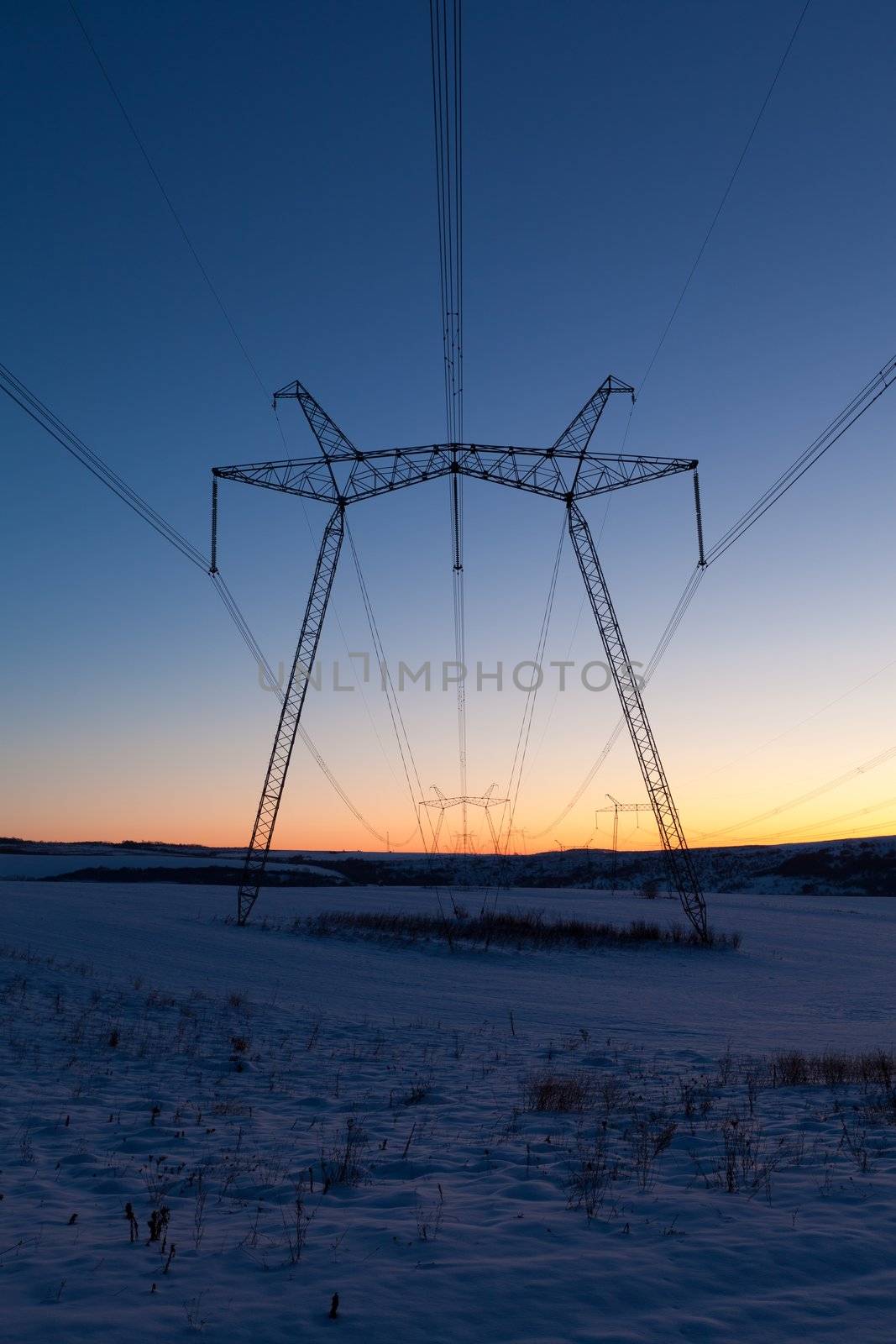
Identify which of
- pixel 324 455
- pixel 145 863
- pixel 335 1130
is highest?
pixel 324 455

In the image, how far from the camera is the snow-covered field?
5348 mm

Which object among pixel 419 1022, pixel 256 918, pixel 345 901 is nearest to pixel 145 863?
pixel 345 901

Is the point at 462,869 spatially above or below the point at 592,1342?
above

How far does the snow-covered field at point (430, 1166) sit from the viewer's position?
5348mm

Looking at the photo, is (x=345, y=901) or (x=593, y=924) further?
(x=345, y=901)

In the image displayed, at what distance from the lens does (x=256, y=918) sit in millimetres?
38750

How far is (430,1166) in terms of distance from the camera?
8.55 metres

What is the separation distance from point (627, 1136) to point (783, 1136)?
67.4 inches

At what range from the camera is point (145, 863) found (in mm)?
89438

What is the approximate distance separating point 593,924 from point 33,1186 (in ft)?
115

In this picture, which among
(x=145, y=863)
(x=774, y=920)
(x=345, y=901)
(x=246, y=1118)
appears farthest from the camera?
(x=145, y=863)

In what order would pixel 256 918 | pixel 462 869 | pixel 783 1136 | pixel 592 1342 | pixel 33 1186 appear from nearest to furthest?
pixel 592 1342
pixel 33 1186
pixel 783 1136
pixel 256 918
pixel 462 869

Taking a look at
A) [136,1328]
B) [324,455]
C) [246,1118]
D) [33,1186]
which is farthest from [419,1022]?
[324,455]

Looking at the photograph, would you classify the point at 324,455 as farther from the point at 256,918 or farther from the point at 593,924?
the point at 593,924
